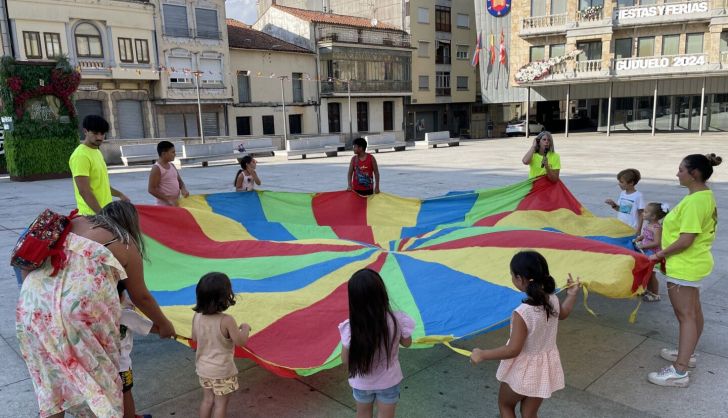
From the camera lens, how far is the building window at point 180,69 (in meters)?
30.9

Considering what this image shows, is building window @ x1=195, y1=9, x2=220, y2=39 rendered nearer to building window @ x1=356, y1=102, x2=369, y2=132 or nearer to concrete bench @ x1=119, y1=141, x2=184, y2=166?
concrete bench @ x1=119, y1=141, x2=184, y2=166

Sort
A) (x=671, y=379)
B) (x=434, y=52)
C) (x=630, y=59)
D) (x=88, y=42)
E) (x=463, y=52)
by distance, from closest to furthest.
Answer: (x=671, y=379) → (x=88, y=42) → (x=630, y=59) → (x=434, y=52) → (x=463, y=52)

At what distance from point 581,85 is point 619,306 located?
33615mm

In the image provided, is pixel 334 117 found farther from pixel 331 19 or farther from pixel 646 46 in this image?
pixel 646 46

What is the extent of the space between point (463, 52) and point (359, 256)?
146 feet

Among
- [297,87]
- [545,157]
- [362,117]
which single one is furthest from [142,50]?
[545,157]

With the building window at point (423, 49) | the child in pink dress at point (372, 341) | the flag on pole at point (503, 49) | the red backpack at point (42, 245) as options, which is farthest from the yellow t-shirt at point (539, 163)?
the building window at point (423, 49)

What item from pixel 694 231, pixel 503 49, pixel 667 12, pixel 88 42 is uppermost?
pixel 667 12

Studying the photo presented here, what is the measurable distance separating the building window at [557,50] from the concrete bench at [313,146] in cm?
1712

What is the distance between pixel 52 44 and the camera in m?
26.9

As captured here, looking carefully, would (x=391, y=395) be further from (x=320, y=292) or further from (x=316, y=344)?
(x=320, y=292)

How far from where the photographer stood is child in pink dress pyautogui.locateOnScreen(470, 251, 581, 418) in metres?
2.69

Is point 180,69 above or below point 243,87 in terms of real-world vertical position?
above

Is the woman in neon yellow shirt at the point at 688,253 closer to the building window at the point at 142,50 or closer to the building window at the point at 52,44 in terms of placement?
the building window at the point at 52,44
